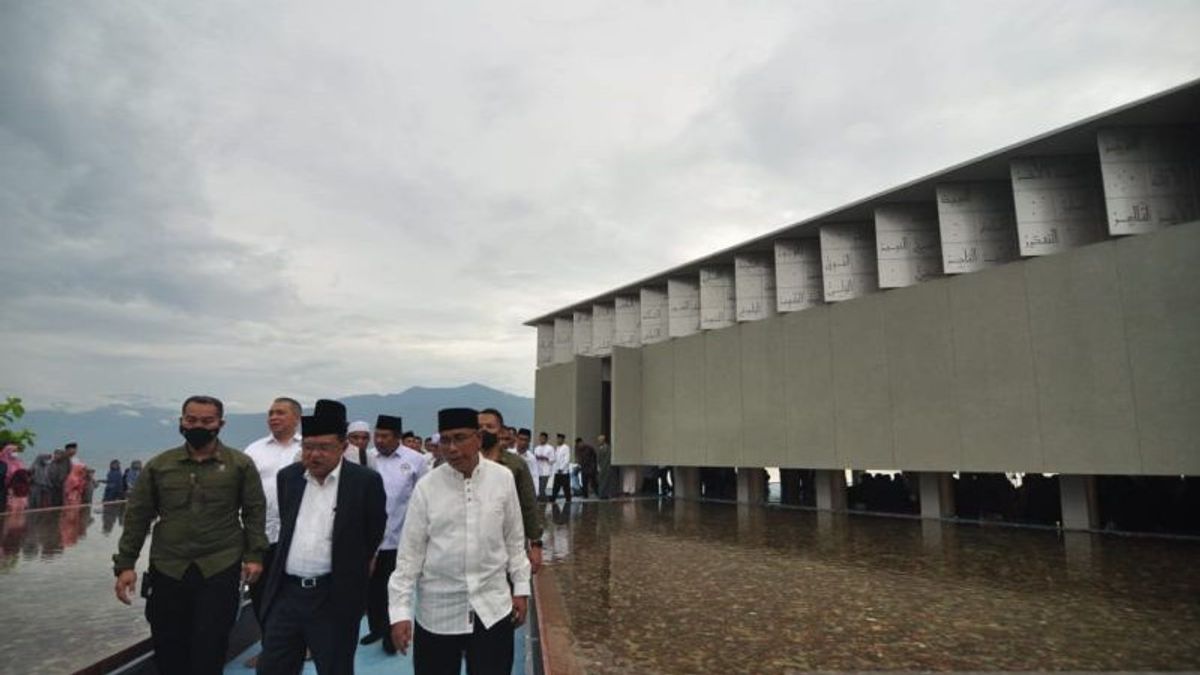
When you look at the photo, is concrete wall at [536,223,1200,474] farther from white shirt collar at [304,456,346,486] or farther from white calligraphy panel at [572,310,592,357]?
white shirt collar at [304,456,346,486]

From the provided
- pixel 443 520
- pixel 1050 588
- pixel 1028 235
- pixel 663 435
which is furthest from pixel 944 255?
pixel 443 520

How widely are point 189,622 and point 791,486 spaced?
19.2 m

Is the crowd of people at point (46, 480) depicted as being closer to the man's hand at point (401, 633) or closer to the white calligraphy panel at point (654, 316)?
the white calligraphy panel at point (654, 316)

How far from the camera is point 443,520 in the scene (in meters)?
3.27

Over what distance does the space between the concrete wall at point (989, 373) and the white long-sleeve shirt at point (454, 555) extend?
1221 cm

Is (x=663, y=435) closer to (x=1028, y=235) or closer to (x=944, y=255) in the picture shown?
(x=944, y=255)

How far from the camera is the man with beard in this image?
4189 millimetres

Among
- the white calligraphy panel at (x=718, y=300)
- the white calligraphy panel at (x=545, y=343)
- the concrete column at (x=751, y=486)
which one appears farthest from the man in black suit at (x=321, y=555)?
the white calligraphy panel at (x=545, y=343)

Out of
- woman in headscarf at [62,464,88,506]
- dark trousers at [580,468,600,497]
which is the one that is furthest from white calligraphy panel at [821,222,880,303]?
woman in headscarf at [62,464,88,506]

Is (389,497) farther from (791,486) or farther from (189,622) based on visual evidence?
(791,486)

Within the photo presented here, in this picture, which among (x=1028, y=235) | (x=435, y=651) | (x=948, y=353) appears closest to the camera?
(x=435, y=651)

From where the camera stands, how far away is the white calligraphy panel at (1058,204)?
13109 mm

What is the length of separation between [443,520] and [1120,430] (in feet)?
41.7

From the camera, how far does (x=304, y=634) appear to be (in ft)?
11.9
